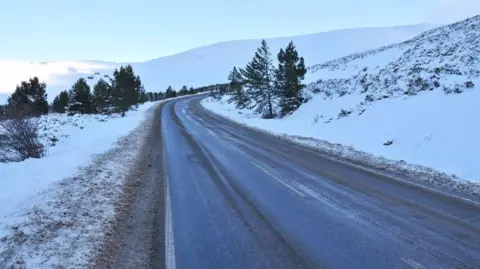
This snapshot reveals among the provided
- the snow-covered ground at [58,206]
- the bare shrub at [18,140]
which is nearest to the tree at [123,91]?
the bare shrub at [18,140]

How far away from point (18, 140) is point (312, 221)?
13602 mm

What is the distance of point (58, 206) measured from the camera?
764 centimetres

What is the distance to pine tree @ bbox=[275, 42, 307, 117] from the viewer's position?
87.9 ft

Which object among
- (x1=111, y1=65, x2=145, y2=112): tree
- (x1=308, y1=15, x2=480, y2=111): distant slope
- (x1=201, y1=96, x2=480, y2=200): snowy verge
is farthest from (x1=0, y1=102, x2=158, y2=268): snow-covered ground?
(x1=111, y1=65, x2=145, y2=112): tree

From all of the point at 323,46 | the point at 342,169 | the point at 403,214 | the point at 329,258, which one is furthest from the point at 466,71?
the point at 323,46

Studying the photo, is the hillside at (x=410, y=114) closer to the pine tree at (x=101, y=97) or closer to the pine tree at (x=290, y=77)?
the pine tree at (x=290, y=77)

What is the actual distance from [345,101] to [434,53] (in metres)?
7.40

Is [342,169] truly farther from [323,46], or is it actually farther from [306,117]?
[323,46]

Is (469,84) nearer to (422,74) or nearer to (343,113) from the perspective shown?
(422,74)

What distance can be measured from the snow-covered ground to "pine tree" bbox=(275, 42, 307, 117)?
50.9 feet

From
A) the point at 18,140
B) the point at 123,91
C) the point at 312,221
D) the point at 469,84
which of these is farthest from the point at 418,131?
the point at 123,91

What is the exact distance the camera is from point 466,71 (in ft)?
56.6

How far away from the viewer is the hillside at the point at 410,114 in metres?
11.2

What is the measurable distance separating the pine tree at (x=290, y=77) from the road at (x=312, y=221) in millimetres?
16923
